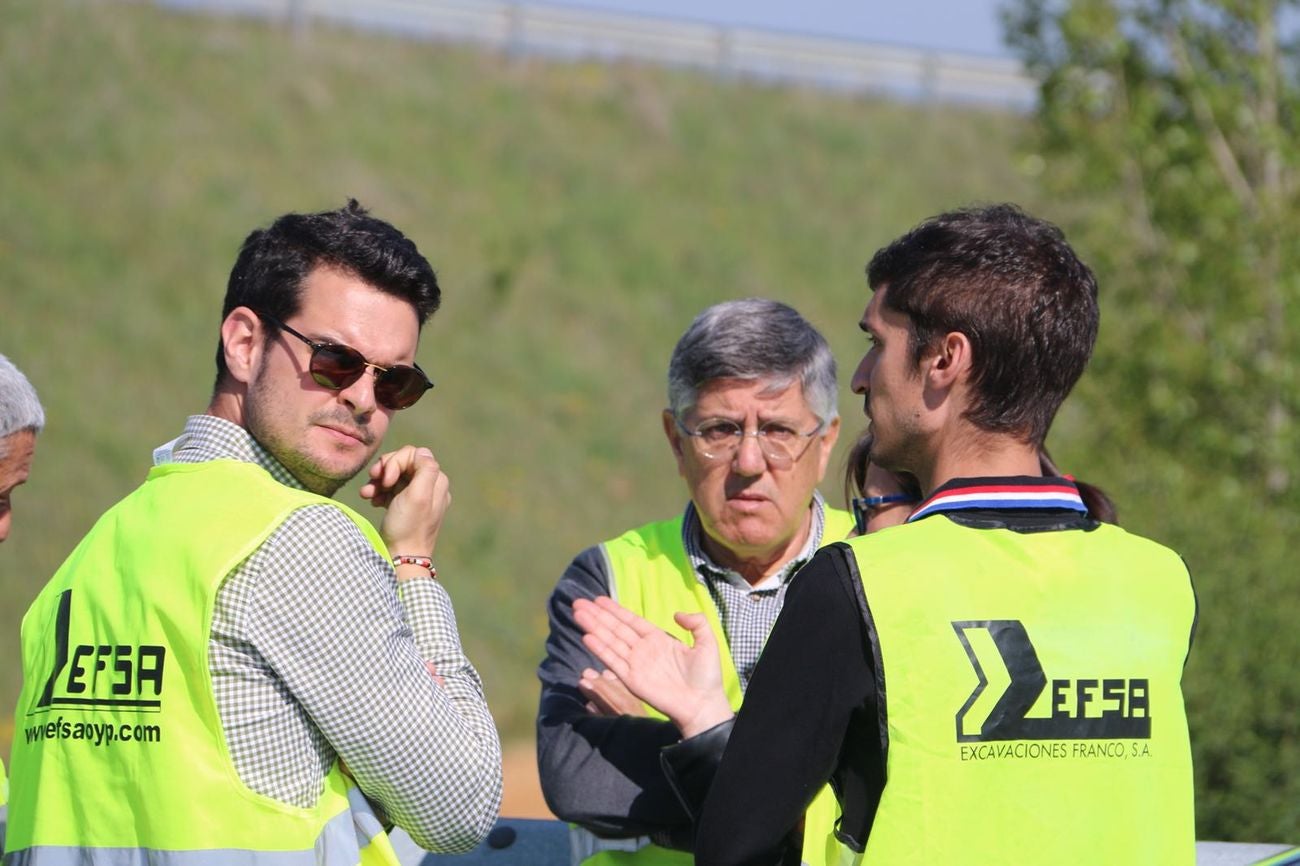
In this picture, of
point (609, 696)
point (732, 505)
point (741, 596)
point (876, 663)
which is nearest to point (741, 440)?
point (732, 505)

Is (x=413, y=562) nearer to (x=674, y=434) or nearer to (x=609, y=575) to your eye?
(x=609, y=575)

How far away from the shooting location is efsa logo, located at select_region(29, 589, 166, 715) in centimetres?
247

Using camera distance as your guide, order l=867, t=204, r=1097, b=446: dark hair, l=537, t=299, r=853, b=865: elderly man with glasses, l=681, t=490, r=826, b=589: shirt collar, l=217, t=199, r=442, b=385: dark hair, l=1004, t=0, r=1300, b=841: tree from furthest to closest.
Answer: l=1004, t=0, r=1300, b=841: tree → l=681, t=490, r=826, b=589: shirt collar → l=537, t=299, r=853, b=865: elderly man with glasses → l=217, t=199, r=442, b=385: dark hair → l=867, t=204, r=1097, b=446: dark hair

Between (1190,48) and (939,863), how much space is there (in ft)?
31.5

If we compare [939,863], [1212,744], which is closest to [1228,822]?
[1212,744]

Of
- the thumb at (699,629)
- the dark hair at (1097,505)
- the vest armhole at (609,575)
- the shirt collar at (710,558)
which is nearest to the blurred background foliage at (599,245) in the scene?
the thumb at (699,629)

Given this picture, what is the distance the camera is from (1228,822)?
272 inches

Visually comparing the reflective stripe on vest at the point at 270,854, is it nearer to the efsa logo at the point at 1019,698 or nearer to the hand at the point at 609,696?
the hand at the point at 609,696

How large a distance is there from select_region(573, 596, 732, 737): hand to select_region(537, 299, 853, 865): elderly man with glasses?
1.53 feet

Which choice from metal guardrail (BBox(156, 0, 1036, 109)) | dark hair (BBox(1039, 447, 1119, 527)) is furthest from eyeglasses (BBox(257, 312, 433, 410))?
metal guardrail (BBox(156, 0, 1036, 109))

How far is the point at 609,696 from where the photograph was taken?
3131mm

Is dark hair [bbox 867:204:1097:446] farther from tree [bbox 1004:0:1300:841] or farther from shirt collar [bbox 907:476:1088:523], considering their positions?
tree [bbox 1004:0:1300:841]

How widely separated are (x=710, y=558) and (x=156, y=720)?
5.28 feet

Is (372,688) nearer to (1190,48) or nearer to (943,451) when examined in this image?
(943,451)
